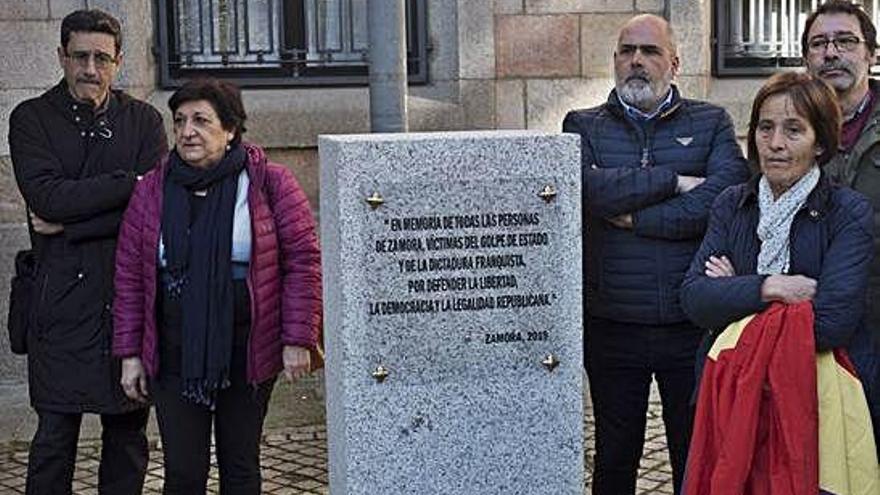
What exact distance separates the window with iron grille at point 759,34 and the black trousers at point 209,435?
4.07m

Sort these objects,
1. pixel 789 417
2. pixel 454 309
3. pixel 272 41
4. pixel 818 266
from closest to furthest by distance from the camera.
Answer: pixel 789 417, pixel 818 266, pixel 454 309, pixel 272 41

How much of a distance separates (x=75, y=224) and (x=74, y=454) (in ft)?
2.87

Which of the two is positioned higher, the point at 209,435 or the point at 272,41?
the point at 272,41

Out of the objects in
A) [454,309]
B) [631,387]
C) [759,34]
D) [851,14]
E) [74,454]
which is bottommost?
[74,454]

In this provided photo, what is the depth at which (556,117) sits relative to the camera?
7.16 meters

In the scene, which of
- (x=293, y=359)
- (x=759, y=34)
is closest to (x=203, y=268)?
(x=293, y=359)

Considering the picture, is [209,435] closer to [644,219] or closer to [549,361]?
[549,361]

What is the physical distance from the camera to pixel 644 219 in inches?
171

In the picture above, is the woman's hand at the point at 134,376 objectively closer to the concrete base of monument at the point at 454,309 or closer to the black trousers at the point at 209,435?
the black trousers at the point at 209,435

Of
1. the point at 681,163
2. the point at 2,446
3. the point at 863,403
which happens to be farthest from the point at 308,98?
the point at 863,403

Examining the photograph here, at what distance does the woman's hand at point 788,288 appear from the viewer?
3619mm

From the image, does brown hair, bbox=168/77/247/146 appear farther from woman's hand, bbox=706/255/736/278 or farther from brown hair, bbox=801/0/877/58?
brown hair, bbox=801/0/877/58

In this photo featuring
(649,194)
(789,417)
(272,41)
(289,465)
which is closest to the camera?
(789,417)

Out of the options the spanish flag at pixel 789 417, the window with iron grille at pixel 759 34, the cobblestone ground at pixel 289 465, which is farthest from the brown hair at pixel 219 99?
the window with iron grille at pixel 759 34
